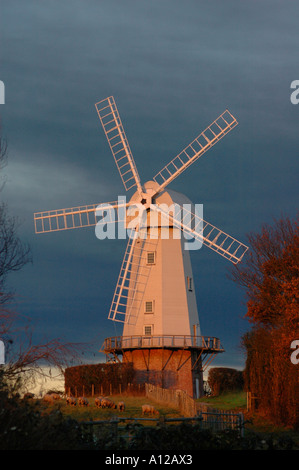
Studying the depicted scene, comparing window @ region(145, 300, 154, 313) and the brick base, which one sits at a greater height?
window @ region(145, 300, 154, 313)

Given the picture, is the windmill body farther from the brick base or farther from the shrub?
the shrub

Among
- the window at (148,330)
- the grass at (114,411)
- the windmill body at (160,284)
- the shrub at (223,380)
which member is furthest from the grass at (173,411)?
the windmill body at (160,284)

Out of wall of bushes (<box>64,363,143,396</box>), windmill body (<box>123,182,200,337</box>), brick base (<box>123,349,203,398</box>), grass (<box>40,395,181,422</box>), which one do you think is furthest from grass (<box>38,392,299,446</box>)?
windmill body (<box>123,182,200,337</box>)

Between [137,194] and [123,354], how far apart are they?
955 cm

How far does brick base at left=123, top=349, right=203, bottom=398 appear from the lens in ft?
125

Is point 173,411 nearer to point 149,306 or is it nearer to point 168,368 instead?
point 168,368

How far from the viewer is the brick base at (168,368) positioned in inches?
1501

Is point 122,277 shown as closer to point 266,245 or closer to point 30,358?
point 266,245

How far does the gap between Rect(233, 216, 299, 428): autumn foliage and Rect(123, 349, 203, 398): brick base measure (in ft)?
19.8

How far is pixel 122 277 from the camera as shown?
3894 cm

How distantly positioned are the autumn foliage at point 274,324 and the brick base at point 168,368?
6048 millimetres
